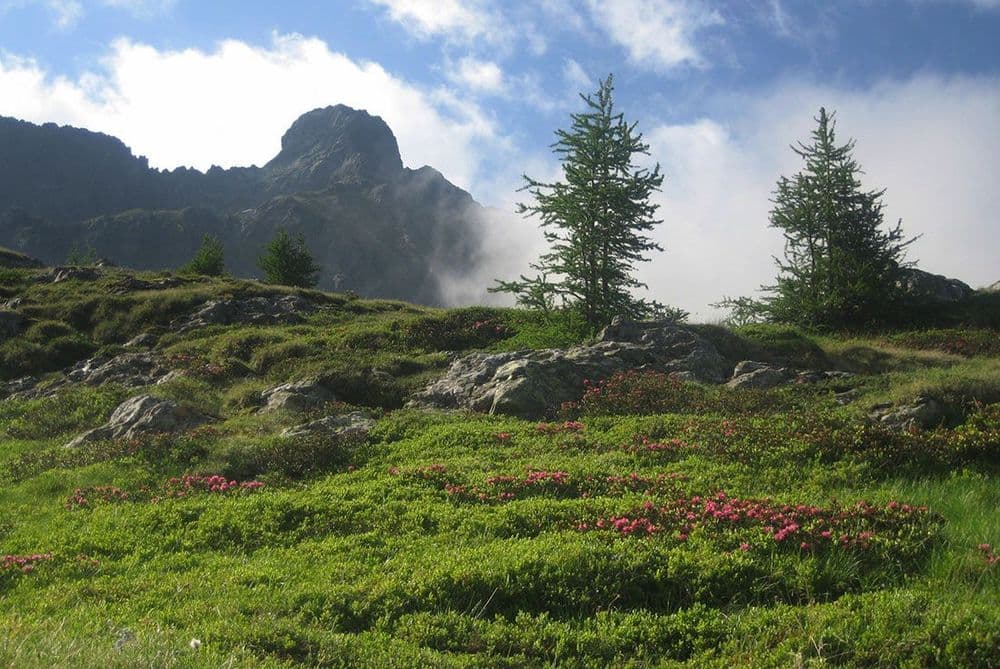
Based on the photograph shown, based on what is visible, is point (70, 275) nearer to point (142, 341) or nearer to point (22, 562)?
point (142, 341)

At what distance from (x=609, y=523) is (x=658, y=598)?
6.50 feet

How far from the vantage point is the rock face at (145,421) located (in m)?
18.0

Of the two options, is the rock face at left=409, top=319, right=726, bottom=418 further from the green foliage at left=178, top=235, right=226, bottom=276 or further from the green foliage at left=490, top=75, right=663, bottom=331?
the green foliage at left=178, top=235, right=226, bottom=276

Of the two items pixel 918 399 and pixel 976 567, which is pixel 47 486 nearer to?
pixel 976 567

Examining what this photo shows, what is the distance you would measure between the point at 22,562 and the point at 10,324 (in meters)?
30.7

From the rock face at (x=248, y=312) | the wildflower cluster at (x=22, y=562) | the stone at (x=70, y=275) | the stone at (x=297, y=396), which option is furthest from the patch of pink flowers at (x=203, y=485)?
the stone at (x=70, y=275)

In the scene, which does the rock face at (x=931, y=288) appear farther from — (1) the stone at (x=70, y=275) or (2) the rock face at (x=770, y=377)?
(1) the stone at (x=70, y=275)

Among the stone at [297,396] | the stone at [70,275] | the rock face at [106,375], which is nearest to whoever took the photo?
the stone at [297,396]

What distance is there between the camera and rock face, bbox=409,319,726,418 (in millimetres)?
18609

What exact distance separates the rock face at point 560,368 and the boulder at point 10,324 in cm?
2442

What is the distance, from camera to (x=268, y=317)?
36.2 m

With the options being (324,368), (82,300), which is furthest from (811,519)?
(82,300)

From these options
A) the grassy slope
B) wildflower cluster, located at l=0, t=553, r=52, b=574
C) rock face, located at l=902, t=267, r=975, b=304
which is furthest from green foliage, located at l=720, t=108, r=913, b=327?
wildflower cluster, located at l=0, t=553, r=52, b=574

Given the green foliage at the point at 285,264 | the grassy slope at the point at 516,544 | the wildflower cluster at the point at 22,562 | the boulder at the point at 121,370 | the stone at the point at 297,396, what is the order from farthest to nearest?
the green foliage at the point at 285,264 < the boulder at the point at 121,370 < the stone at the point at 297,396 < the wildflower cluster at the point at 22,562 < the grassy slope at the point at 516,544
